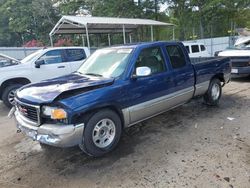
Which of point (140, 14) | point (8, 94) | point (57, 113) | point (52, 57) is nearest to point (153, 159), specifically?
point (57, 113)

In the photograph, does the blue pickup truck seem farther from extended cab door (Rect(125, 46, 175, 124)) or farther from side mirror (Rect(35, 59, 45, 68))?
side mirror (Rect(35, 59, 45, 68))

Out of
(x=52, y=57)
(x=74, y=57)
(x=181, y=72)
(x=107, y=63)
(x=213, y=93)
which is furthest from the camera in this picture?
(x=74, y=57)

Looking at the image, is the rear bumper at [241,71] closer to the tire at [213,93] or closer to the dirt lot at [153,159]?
the tire at [213,93]

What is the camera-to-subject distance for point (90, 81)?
14.0 ft

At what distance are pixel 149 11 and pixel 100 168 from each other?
1137 inches

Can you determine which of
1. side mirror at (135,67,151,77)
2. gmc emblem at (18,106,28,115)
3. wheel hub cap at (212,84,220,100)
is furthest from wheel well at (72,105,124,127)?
wheel hub cap at (212,84,220,100)

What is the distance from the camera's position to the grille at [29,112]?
3.83 meters

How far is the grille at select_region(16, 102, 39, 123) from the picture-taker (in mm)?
3834

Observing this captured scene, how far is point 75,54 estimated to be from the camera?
9.45 meters

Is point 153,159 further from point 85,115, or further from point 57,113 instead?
point 57,113

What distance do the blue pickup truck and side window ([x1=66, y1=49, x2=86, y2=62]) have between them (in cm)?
410

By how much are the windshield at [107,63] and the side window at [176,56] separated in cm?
105

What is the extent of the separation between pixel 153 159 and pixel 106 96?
1226 millimetres

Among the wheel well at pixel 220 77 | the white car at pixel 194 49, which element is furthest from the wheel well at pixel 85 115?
the white car at pixel 194 49
